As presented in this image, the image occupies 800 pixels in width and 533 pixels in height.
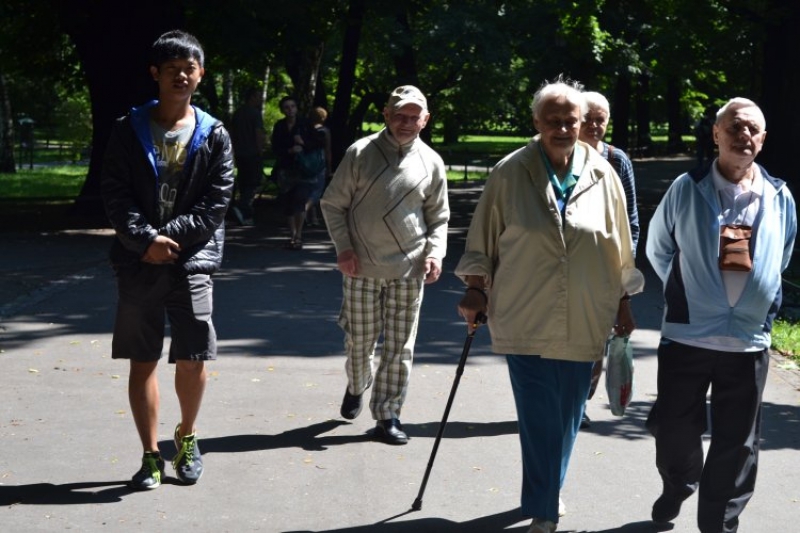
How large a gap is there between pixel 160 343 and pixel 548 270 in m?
1.87

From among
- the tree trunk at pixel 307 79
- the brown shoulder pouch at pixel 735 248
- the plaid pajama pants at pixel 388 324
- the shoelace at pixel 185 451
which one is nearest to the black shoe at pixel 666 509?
the brown shoulder pouch at pixel 735 248

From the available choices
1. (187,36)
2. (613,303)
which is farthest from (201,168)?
(613,303)

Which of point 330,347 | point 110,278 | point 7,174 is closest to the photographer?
point 330,347

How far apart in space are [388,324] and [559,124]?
7.13 ft

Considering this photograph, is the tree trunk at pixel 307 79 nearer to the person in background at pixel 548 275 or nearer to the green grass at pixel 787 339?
the green grass at pixel 787 339

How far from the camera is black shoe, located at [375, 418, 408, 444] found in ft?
22.6

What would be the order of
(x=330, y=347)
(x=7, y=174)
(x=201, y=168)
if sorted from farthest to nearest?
1. (x=7, y=174)
2. (x=330, y=347)
3. (x=201, y=168)

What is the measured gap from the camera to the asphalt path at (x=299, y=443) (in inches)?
220

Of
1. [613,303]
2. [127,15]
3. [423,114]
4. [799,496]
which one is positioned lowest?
[799,496]

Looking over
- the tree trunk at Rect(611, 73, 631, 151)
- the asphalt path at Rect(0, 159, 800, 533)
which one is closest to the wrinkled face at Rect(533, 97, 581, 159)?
the asphalt path at Rect(0, 159, 800, 533)

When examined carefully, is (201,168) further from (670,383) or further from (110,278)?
(110,278)

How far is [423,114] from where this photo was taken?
6789mm

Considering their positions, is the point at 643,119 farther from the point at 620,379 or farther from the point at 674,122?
the point at 620,379

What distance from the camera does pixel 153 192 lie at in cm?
580
